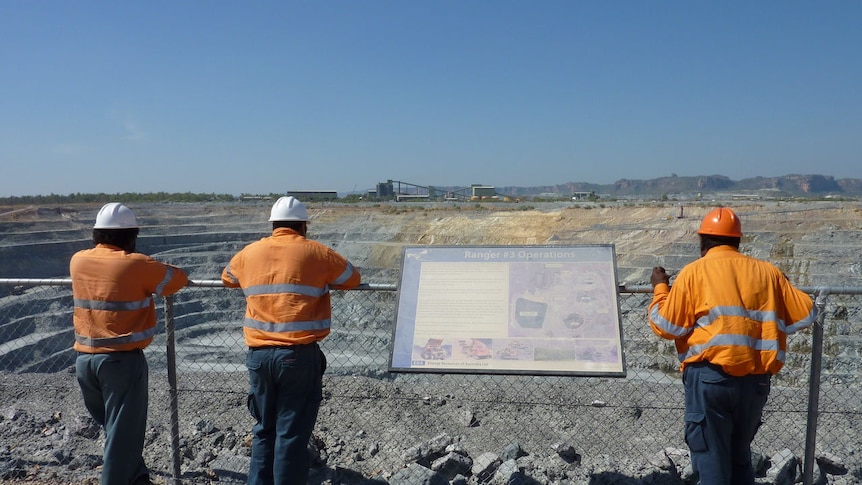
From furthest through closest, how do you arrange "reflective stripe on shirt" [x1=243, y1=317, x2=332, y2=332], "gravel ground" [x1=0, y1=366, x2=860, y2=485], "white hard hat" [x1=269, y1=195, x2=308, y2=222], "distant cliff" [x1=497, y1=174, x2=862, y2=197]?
"distant cliff" [x1=497, y1=174, x2=862, y2=197]
"gravel ground" [x1=0, y1=366, x2=860, y2=485]
"white hard hat" [x1=269, y1=195, x2=308, y2=222]
"reflective stripe on shirt" [x1=243, y1=317, x2=332, y2=332]

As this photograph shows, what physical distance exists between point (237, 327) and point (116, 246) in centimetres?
1856

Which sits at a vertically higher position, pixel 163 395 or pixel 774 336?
pixel 774 336

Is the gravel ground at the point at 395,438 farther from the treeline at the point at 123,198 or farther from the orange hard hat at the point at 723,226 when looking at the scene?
the treeline at the point at 123,198

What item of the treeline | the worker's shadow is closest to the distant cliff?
the treeline

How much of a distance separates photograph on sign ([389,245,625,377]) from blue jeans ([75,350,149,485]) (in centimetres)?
154

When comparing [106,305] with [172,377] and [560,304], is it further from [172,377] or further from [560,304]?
[560,304]

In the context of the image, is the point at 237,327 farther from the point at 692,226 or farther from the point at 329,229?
the point at 692,226

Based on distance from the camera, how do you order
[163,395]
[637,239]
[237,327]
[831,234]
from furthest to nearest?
[637,239], [831,234], [237,327], [163,395]

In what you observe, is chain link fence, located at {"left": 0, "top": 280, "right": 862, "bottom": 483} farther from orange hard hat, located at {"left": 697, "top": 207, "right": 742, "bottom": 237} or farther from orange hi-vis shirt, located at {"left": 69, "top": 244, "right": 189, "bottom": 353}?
orange hard hat, located at {"left": 697, "top": 207, "right": 742, "bottom": 237}

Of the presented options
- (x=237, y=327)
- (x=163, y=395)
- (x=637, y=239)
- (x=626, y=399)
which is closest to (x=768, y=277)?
(x=626, y=399)

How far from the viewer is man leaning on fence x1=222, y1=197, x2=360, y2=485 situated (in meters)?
3.19

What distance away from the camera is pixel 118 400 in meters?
3.38

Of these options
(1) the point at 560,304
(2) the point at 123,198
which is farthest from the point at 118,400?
(2) the point at 123,198

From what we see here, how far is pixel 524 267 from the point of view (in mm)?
3848
